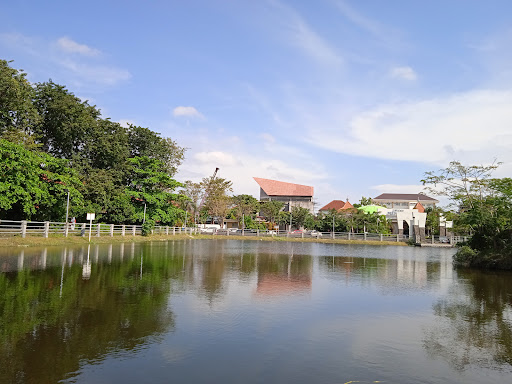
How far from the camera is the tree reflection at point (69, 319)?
541 centimetres

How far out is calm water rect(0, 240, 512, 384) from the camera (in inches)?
214

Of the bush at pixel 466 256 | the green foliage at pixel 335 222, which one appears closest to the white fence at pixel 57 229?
the bush at pixel 466 256

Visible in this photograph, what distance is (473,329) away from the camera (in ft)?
27.3

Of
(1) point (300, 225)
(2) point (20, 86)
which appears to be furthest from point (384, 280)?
(1) point (300, 225)

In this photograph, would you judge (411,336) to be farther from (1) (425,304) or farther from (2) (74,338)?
(2) (74,338)

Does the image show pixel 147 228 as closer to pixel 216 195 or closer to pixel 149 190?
pixel 149 190

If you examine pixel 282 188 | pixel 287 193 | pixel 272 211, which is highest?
pixel 282 188

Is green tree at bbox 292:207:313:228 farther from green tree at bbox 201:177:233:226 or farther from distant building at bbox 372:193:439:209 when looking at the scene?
distant building at bbox 372:193:439:209

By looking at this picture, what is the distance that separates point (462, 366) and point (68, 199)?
27.9 metres

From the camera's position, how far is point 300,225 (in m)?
77.5

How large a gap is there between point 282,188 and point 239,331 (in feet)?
313

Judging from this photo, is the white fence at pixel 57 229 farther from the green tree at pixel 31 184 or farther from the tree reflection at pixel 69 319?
the tree reflection at pixel 69 319

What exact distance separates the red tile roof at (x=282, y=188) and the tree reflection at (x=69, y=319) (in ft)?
290

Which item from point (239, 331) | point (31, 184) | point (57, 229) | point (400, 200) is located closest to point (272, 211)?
point (57, 229)
